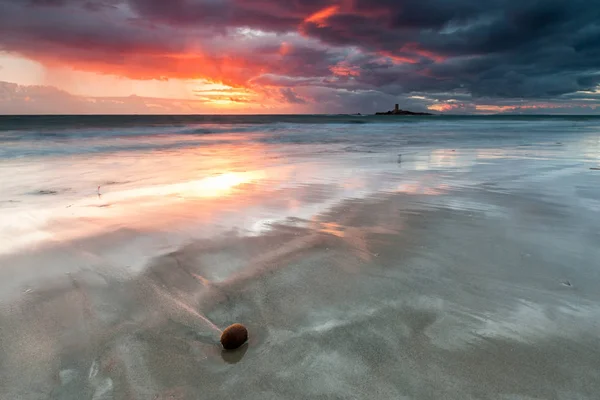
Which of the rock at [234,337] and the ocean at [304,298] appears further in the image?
the rock at [234,337]

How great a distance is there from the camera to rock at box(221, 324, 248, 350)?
98.3 inches

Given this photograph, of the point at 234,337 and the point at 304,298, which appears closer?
the point at 234,337

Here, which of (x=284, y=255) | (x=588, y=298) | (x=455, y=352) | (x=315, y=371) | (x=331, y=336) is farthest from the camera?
A: (x=284, y=255)

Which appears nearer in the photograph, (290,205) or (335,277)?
(335,277)

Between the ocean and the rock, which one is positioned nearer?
the ocean

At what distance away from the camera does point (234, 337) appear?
251 cm

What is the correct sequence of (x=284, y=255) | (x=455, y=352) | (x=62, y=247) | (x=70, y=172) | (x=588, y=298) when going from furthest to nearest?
1. (x=70, y=172)
2. (x=62, y=247)
3. (x=284, y=255)
4. (x=588, y=298)
5. (x=455, y=352)

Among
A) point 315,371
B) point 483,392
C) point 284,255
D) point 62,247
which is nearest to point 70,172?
point 62,247

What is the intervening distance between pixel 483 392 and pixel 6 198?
863 centimetres

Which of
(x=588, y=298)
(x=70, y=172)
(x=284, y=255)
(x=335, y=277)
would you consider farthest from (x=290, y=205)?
(x=70, y=172)

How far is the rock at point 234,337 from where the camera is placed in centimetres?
250

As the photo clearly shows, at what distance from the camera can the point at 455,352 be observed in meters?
2.45

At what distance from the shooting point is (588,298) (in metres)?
3.07

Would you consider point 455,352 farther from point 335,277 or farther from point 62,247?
point 62,247
